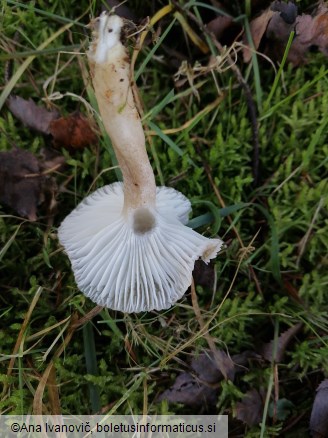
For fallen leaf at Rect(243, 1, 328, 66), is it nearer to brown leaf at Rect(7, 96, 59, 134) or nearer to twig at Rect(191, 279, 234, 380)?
brown leaf at Rect(7, 96, 59, 134)

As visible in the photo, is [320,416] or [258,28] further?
[258,28]

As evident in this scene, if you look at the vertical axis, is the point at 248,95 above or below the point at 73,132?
above

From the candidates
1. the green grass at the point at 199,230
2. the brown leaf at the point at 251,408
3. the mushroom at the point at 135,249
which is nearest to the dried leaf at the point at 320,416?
the green grass at the point at 199,230

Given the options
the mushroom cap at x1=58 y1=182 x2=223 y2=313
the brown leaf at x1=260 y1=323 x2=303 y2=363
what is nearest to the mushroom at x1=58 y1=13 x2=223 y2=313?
the mushroom cap at x1=58 y1=182 x2=223 y2=313

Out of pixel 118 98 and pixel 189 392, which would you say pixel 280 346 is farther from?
pixel 118 98

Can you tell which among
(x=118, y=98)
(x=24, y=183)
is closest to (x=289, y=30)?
(x=118, y=98)

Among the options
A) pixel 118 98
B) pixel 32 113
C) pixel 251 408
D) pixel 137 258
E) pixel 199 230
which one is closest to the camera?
pixel 118 98
